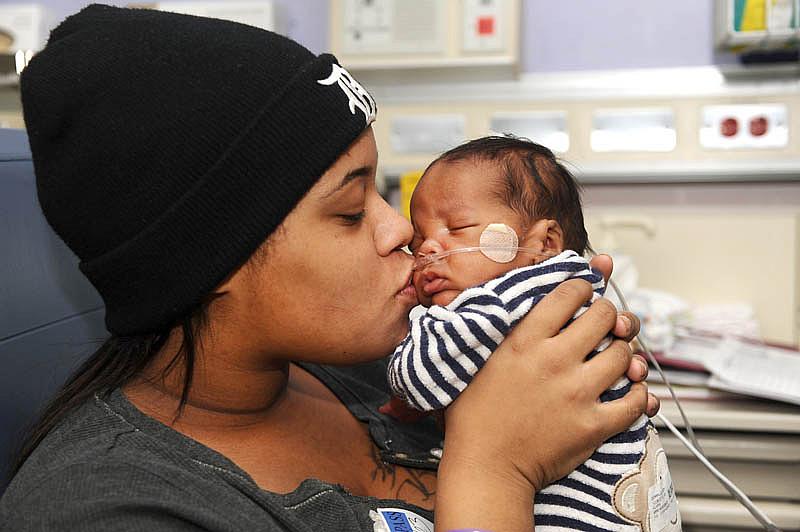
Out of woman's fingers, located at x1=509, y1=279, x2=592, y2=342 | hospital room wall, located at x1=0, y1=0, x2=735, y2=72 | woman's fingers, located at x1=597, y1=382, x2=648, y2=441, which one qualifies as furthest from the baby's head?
hospital room wall, located at x1=0, y1=0, x2=735, y2=72

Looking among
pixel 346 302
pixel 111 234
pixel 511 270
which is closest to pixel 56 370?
pixel 111 234

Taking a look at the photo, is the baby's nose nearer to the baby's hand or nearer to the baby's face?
the baby's face

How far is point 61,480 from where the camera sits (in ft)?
2.49

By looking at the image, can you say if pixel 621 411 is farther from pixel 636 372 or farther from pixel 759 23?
pixel 759 23

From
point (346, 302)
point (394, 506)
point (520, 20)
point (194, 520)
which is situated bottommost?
point (394, 506)

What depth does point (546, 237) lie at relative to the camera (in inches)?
43.9

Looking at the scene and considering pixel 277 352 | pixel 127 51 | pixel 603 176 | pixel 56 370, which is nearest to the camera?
pixel 127 51

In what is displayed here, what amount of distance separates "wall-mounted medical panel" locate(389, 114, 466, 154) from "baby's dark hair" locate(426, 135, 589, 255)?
1168 mm

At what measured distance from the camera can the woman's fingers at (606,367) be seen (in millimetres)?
977

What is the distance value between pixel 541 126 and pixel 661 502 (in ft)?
4.96

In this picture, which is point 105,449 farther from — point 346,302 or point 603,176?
point 603,176

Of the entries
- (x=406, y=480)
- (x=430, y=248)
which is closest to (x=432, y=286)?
(x=430, y=248)

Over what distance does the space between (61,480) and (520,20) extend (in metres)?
1.97

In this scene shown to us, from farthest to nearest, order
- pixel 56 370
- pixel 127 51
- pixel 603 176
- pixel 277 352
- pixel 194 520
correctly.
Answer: pixel 603 176, pixel 56 370, pixel 277 352, pixel 127 51, pixel 194 520
